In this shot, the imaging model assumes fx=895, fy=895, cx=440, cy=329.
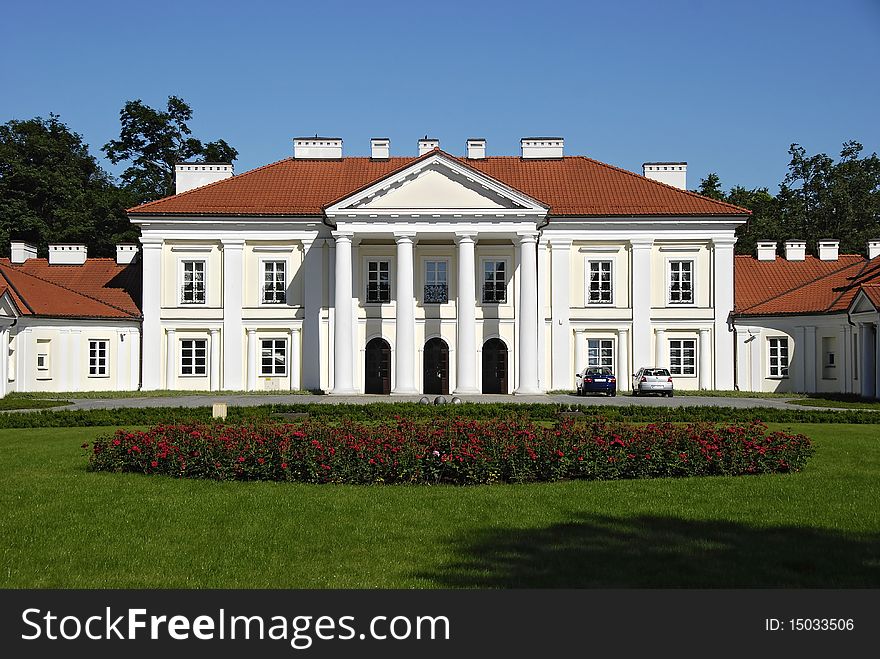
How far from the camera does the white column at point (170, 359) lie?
43062 mm

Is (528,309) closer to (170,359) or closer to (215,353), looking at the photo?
(215,353)

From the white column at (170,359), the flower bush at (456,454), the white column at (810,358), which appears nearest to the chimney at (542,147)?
the white column at (810,358)

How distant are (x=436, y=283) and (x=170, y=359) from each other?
526 inches

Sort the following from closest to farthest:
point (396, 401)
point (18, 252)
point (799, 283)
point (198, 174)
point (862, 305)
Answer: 1. point (396, 401)
2. point (862, 305)
3. point (799, 283)
4. point (198, 174)
5. point (18, 252)

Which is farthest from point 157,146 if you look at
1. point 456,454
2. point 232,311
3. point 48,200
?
point 456,454

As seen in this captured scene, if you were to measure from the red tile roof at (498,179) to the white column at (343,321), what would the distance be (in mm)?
2404

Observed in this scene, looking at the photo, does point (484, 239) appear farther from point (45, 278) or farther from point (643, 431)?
point (643, 431)

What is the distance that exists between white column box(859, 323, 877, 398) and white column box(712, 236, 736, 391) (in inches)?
274

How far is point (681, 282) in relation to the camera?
43.9m

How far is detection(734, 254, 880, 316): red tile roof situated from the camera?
137ft

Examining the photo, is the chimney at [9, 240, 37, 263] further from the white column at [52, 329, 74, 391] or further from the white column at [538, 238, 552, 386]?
the white column at [538, 238, 552, 386]

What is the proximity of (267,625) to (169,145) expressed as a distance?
233ft

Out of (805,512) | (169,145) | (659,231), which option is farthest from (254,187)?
(805,512)

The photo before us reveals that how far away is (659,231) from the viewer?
43469mm
